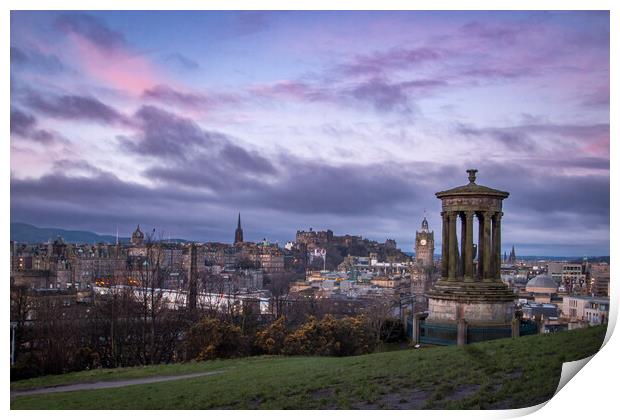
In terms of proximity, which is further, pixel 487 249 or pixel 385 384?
pixel 487 249

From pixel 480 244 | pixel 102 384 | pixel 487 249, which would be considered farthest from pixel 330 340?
pixel 102 384

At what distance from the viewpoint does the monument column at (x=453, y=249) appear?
1764 centimetres

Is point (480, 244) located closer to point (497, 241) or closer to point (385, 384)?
point (497, 241)

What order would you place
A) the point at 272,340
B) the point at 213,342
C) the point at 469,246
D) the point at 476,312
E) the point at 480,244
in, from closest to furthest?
the point at 476,312 < the point at 469,246 < the point at 480,244 < the point at 213,342 < the point at 272,340

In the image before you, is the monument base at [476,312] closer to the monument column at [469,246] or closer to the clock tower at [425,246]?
the monument column at [469,246]

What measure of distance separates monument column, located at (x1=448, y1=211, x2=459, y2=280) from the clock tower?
97.5m

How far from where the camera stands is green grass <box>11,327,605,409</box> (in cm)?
1219

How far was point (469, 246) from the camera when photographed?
701 inches

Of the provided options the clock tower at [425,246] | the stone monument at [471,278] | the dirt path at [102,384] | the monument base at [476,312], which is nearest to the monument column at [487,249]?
the stone monument at [471,278]

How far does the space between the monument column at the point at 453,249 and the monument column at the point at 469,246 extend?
0.27 m

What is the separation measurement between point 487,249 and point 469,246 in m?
0.48

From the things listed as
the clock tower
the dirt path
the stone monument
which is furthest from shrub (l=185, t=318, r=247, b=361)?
the clock tower

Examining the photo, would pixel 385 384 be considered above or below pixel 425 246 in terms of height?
below
